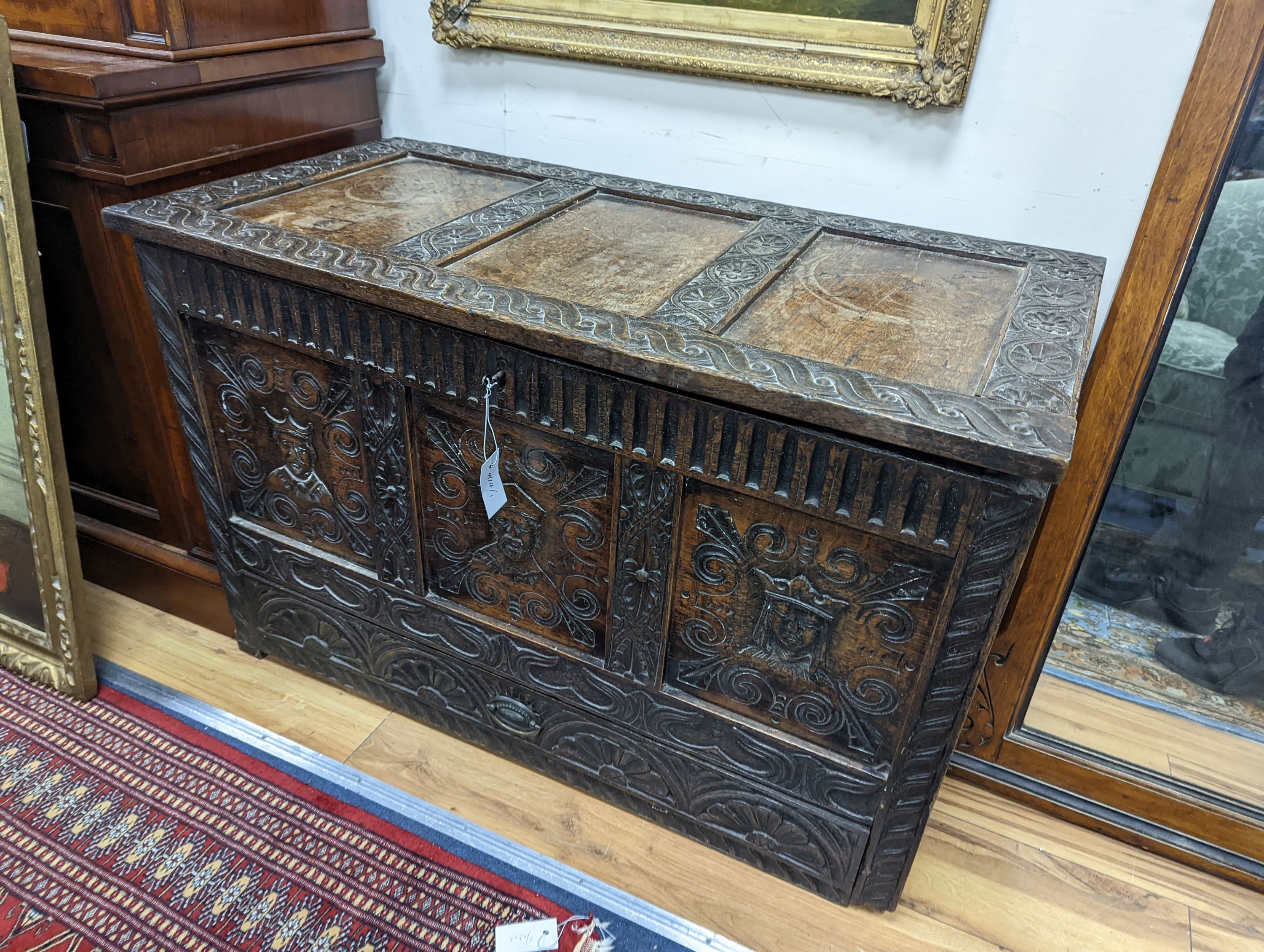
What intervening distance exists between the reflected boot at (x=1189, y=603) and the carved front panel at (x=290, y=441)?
4.45ft

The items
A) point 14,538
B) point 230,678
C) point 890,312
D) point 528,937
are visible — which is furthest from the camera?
point 230,678

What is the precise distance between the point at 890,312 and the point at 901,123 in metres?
0.44

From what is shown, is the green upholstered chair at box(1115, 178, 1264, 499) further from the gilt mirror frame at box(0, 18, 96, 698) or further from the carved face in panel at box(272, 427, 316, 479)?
the gilt mirror frame at box(0, 18, 96, 698)

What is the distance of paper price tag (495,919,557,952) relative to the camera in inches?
50.3

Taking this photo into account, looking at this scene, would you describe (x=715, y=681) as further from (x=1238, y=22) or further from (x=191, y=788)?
(x=1238, y=22)

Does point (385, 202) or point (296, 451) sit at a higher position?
point (385, 202)

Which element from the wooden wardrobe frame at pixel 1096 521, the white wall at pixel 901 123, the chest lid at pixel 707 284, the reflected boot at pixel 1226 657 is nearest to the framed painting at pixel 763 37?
the white wall at pixel 901 123

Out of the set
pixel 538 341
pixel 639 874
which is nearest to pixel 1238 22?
pixel 538 341

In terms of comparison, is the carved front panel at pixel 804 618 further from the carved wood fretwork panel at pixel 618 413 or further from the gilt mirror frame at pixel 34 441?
the gilt mirror frame at pixel 34 441

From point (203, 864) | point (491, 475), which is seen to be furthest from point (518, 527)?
point (203, 864)

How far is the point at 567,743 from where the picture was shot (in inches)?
57.6

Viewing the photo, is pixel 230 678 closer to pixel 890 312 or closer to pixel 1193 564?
pixel 890 312

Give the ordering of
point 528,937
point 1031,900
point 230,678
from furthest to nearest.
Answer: point 230,678
point 1031,900
point 528,937

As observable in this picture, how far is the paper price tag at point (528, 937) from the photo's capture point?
50.3 inches
